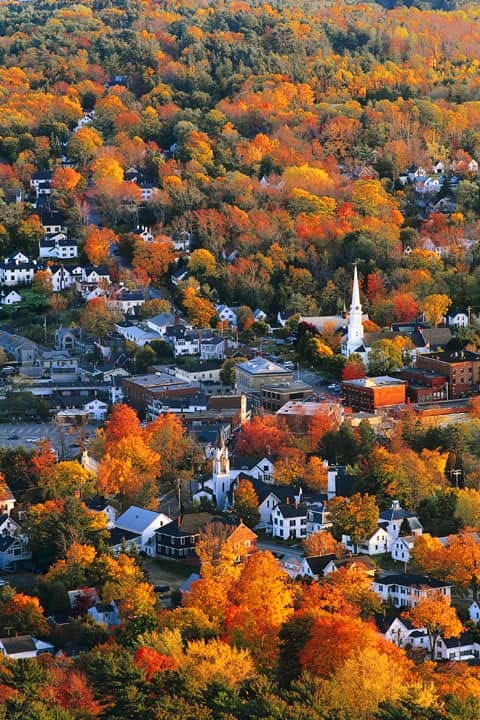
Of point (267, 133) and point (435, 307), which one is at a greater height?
point (267, 133)

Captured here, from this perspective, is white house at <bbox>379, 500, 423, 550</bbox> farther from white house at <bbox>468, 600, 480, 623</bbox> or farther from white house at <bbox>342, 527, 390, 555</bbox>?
white house at <bbox>468, 600, 480, 623</bbox>

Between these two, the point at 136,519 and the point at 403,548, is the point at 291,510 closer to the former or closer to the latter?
the point at 403,548

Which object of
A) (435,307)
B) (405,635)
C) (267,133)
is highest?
(267,133)

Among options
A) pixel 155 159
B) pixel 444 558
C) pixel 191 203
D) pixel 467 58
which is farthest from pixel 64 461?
pixel 467 58

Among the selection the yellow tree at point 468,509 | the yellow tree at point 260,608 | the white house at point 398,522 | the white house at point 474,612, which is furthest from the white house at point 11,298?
the white house at point 474,612

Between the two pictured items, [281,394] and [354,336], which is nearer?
[281,394]

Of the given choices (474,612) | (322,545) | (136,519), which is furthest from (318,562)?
(136,519)

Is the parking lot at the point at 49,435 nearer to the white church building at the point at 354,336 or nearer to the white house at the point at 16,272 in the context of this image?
the white church building at the point at 354,336

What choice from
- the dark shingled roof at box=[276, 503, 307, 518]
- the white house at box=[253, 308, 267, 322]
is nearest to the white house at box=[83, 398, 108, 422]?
the white house at box=[253, 308, 267, 322]
